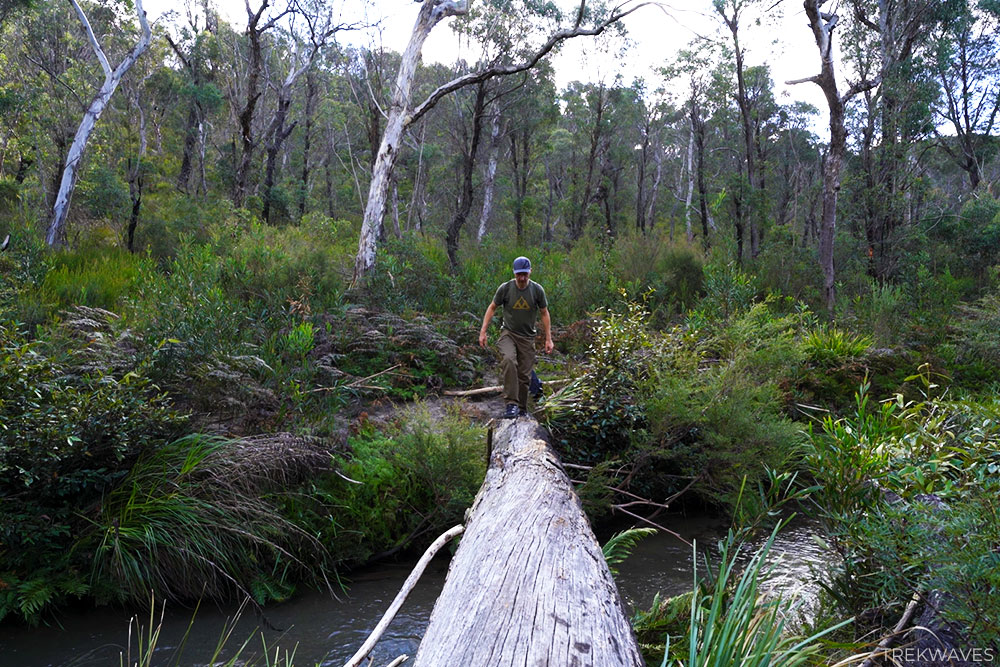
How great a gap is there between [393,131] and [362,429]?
7.74 m

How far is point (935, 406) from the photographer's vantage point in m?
5.52

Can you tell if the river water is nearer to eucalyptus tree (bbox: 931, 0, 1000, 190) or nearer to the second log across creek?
the second log across creek

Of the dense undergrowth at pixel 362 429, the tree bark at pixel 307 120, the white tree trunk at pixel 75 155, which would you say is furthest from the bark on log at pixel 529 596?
the tree bark at pixel 307 120

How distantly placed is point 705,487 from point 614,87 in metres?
19.8

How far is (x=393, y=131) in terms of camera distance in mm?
12961

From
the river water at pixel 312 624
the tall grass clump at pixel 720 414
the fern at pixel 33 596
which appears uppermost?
the tall grass clump at pixel 720 414

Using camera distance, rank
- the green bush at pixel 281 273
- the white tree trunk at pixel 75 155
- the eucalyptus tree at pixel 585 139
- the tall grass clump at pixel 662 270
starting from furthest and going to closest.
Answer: the eucalyptus tree at pixel 585 139, the white tree trunk at pixel 75 155, the tall grass clump at pixel 662 270, the green bush at pixel 281 273

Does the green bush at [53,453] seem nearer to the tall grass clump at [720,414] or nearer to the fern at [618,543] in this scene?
the fern at [618,543]

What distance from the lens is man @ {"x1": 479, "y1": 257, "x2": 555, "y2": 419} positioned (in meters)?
6.47

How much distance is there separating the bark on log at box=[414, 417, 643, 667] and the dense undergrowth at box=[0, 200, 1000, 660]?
1.25 feet

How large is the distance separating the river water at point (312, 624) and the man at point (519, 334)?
1.99m

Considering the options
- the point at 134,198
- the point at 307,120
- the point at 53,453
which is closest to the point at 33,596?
the point at 53,453

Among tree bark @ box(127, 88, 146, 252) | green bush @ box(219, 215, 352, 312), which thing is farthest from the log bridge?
tree bark @ box(127, 88, 146, 252)

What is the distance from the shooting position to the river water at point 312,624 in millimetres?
4805
